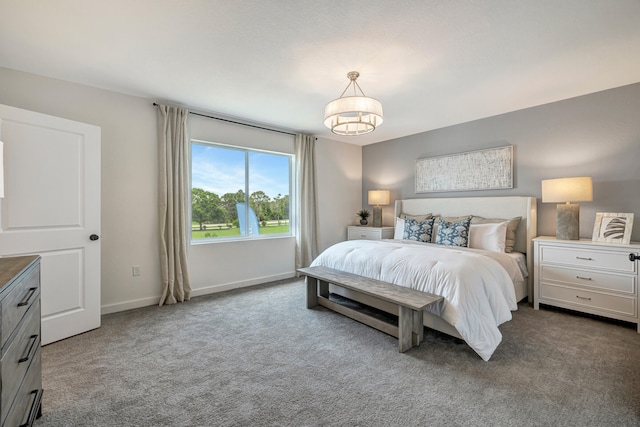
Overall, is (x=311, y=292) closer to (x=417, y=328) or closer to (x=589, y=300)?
(x=417, y=328)

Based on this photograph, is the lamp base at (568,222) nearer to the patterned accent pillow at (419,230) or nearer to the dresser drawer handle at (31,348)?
the patterned accent pillow at (419,230)

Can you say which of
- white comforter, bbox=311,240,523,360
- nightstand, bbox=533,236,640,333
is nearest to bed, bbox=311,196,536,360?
white comforter, bbox=311,240,523,360

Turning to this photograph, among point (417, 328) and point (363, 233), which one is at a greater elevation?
point (363, 233)

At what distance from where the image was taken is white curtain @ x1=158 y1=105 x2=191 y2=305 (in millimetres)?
3430

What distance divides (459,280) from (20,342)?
8.77 feet

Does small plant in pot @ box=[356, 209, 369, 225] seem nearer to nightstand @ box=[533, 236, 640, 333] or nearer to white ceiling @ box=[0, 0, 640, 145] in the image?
white ceiling @ box=[0, 0, 640, 145]

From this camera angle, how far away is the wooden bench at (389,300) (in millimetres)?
2281

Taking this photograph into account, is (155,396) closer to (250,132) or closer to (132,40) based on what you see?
(132,40)

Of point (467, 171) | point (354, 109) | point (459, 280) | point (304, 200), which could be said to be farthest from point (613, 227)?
point (304, 200)

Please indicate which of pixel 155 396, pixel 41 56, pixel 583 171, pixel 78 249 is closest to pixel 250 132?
pixel 41 56

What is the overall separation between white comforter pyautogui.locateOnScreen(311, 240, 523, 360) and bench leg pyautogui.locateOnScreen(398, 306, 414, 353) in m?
0.26

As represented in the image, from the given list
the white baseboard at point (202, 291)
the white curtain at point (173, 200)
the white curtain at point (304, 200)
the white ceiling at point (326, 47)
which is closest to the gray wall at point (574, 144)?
the white ceiling at point (326, 47)

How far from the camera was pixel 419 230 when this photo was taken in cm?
413

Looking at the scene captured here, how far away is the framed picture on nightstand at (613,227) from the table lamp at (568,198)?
0.16 metres
